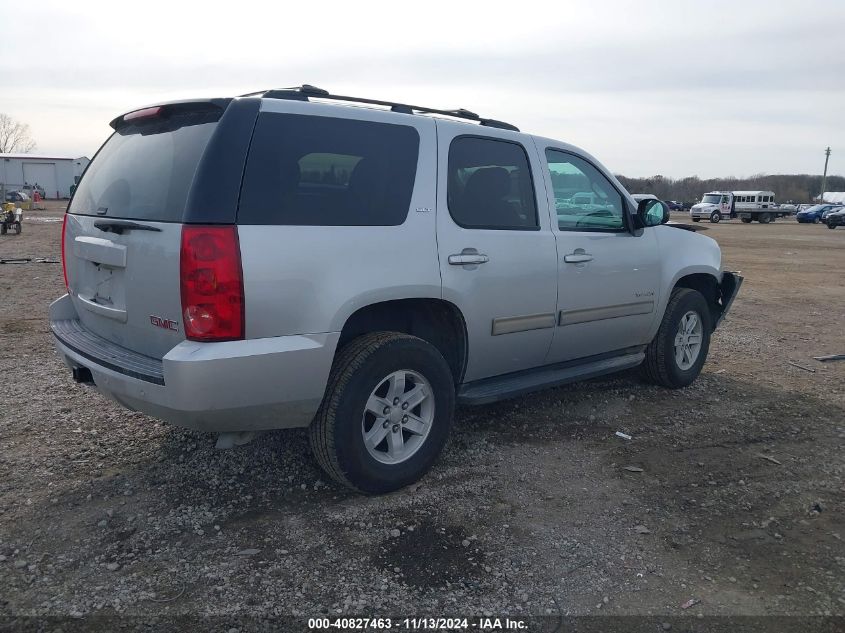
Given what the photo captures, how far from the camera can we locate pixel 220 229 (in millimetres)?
2992

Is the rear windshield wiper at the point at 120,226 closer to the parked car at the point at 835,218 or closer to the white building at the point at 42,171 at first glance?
the parked car at the point at 835,218

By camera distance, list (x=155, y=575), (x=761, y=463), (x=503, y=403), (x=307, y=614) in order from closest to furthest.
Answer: (x=307, y=614), (x=155, y=575), (x=761, y=463), (x=503, y=403)

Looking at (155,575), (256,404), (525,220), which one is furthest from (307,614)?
(525,220)

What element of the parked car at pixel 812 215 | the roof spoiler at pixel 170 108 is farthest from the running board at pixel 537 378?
the parked car at pixel 812 215

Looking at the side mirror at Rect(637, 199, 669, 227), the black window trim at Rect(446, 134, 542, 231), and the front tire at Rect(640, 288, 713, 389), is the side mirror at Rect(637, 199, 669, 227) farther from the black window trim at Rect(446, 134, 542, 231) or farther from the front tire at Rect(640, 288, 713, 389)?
the black window trim at Rect(446, 134, 542, 231)

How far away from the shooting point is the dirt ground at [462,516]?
2838mm

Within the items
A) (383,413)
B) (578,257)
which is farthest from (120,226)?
(578,257)

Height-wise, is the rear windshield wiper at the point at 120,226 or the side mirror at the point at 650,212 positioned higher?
the side mirror at the point at 650,212

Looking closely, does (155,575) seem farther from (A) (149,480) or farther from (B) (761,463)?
(B) (761,463)

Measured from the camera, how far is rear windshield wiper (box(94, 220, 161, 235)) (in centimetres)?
316

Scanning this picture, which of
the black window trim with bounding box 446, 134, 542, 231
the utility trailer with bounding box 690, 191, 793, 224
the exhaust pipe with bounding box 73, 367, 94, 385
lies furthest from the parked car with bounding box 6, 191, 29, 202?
the black window trim with bounding box 446, 134, 542, 231

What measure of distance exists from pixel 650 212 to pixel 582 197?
0.60m

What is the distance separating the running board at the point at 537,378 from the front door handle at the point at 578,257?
74 centimetres

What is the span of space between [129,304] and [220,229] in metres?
0.70
